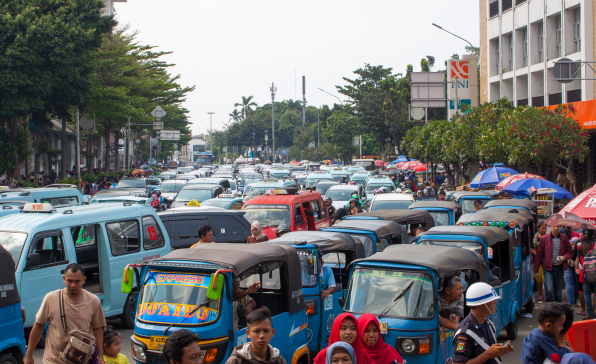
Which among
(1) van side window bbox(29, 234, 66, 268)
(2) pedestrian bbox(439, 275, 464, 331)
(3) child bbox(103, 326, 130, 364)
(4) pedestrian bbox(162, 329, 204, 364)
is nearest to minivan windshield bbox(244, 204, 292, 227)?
(1) van side window bbox(29, 234, 66, 268)

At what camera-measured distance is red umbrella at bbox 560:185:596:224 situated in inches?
397

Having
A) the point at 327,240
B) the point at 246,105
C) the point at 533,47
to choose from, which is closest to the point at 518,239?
the point at 327,240

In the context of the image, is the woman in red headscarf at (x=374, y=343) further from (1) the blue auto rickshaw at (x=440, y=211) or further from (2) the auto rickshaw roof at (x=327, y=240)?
(1) the blue auto rickshaw at (x=440, y=211)

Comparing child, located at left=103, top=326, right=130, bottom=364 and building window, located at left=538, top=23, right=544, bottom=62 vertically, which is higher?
building window, located at left=538, top=23, right=544, bottom=62

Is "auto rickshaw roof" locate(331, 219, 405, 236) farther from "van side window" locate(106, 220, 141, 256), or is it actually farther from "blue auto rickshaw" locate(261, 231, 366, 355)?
"van side window" locate(106, 220, 141, 256)

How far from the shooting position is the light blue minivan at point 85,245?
27.3 ft

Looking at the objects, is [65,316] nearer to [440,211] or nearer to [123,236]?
[123,236]

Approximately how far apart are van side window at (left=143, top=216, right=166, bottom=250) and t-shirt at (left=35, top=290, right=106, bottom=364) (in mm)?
4750

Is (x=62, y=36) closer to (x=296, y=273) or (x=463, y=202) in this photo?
(x=463, y=202)

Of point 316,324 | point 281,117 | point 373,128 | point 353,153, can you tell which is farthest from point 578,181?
point 281,117

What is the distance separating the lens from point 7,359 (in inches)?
238

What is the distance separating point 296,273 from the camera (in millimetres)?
6926

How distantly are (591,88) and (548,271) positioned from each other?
56.3 ft

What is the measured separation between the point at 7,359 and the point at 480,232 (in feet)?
20.8
